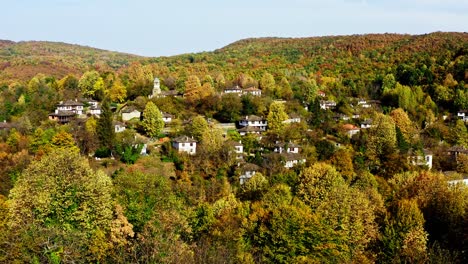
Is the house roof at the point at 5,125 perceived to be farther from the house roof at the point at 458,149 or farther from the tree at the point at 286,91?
the house roof at the point at 458,149

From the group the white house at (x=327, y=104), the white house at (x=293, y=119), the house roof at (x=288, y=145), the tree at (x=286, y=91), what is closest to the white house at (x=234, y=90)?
the tree at (x=286, y=91)

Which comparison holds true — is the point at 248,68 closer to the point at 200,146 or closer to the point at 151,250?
the point at 200,146

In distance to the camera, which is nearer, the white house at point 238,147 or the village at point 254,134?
the village at point 254,134

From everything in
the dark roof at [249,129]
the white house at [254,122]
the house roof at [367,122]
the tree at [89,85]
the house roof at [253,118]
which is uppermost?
the tree at [89,85]

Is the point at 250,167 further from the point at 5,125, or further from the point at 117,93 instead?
the point at 117,93

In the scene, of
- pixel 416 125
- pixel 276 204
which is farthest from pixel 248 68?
pixel 276 204

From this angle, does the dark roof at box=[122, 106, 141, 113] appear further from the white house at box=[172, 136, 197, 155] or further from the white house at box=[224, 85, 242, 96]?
the white house at box=[224, 85, 242, 96]

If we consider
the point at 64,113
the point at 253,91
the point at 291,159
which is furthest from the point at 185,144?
the point at 253,91
